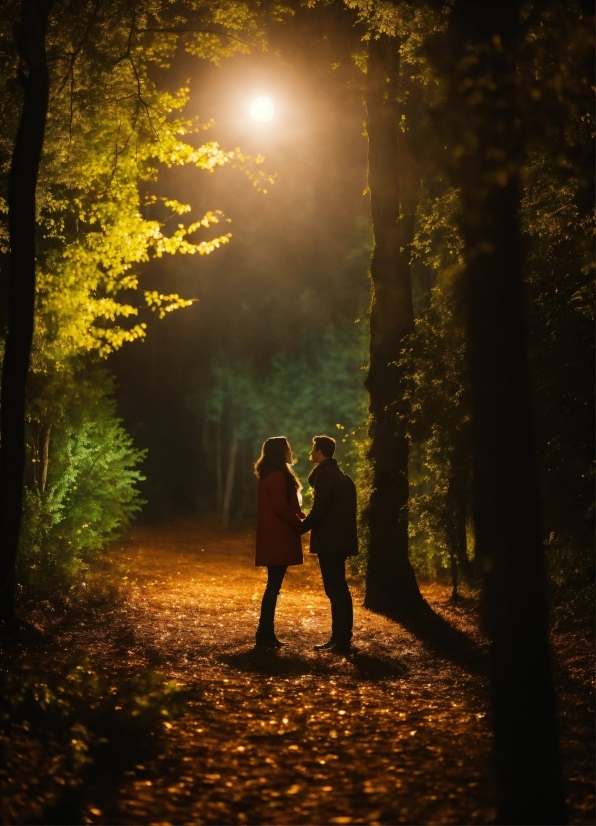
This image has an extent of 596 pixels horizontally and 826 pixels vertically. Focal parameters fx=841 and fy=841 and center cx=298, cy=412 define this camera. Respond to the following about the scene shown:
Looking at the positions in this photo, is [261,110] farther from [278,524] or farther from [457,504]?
[278,524]

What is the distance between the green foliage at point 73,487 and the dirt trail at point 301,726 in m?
1.78

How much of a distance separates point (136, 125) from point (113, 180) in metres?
0.96

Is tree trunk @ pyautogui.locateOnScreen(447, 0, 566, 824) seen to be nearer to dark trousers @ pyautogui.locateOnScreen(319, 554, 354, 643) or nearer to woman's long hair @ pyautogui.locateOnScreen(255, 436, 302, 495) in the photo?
dark trousers @ pyautogui.locateOnScreen(319, 554, 354, 643)

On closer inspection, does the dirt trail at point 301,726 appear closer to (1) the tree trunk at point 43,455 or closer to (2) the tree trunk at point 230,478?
(1) the tree trunk at point 43,455

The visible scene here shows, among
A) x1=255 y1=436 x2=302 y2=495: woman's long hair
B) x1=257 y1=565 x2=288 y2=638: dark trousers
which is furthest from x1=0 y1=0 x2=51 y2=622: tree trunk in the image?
x1=257 y1=565 x2=288 y2=638: dark trousers

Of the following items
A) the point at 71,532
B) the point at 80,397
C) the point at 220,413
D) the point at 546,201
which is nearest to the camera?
the point at 546,201

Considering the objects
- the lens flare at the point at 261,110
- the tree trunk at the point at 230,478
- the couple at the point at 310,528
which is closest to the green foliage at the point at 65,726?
the couple at the point at 310,528

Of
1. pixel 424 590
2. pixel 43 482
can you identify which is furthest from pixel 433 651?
pixel 43 482

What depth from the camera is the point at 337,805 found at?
462cm

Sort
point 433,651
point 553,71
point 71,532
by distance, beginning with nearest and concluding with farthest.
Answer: point 553,71, point 433,651, point 71,532

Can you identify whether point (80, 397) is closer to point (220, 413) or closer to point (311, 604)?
point (311, 604)

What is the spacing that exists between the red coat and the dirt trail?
1.01 metres

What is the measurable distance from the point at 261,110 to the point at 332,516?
7.96m

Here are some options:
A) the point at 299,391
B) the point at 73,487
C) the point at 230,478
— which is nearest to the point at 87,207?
the point at 73,487
